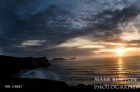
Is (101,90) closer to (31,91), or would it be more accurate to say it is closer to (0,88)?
(31,91)

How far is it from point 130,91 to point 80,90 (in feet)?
17.7

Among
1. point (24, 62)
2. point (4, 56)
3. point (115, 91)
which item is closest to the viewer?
point (115, 91)

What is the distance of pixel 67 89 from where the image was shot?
24688mm

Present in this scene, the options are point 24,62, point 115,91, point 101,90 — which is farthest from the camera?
point 24,62

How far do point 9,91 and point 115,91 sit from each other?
11.5m

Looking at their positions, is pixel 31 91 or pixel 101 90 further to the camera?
pixel 31 91

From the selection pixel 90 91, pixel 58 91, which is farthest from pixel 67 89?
pixel 90 91

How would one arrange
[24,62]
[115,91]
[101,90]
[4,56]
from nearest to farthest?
[101,90], [115,91], [4,56], [24,62]

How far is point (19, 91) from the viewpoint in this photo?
24.2 m

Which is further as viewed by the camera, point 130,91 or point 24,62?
point 24,62

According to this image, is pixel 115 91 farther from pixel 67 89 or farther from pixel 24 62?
pixel 24 62

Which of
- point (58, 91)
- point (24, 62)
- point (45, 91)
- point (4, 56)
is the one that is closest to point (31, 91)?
A: point (45, 91)

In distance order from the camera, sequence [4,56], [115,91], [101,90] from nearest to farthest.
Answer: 1. [101,90]
2. [115,91]
3. [4,56]

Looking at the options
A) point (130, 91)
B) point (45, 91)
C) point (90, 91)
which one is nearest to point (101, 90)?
point (90, 91)
